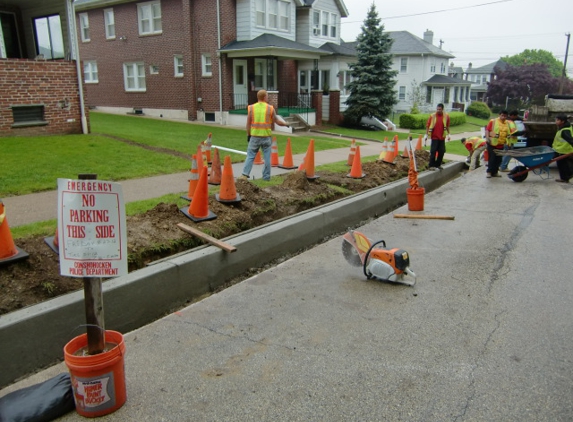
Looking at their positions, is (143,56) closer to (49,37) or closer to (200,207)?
(49,37)

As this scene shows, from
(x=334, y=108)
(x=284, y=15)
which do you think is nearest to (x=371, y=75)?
(x=334, y=108)

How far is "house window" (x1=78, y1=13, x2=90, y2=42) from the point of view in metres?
29.3

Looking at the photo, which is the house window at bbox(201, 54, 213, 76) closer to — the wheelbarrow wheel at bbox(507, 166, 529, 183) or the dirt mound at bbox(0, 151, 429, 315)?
the dirt mound at bbox(0, 151, 429, 315)

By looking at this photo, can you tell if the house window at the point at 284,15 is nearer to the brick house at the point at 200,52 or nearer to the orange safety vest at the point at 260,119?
the brick house at the point at 200,52

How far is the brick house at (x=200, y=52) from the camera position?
23.9m

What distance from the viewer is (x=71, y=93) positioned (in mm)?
14516

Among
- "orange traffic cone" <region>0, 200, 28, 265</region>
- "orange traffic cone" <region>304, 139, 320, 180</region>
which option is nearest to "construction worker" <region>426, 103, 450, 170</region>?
"orange traffic cone" <region>304, 139, 320, 180</region>

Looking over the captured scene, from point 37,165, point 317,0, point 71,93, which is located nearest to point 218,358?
point 37,165

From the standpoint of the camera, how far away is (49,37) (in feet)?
56.1

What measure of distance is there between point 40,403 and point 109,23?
1151 inches

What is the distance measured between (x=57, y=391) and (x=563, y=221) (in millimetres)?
8221

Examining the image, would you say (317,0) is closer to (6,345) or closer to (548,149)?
(548,149)

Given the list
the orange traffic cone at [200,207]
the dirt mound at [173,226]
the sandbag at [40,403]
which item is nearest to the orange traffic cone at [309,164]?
the dirt mound at [173,226]

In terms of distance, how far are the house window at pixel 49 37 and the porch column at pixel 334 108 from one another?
49.0 feet
